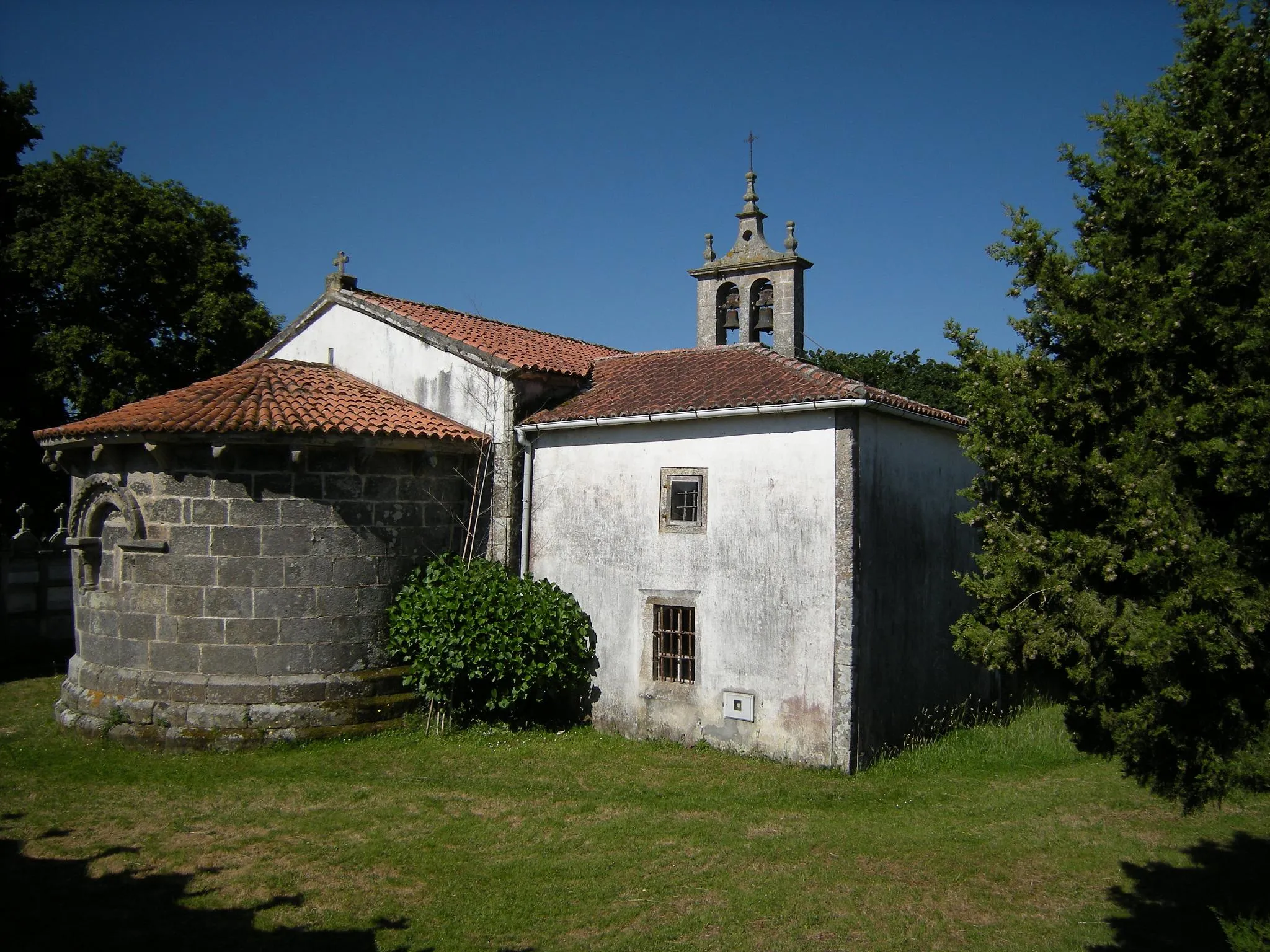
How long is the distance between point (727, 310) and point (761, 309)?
0.66m

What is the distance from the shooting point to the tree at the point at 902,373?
35281 mm

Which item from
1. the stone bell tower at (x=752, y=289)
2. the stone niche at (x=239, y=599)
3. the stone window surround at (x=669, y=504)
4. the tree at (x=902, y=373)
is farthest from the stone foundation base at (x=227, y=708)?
the tree at (x=902, y=373)

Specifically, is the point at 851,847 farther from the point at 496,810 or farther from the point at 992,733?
the point at 992,733

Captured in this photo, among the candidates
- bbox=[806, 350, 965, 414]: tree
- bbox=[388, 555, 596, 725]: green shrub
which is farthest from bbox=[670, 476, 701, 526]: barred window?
bbox=[806, 350, 965, 414]: tree

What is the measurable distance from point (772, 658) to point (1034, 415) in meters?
6.34

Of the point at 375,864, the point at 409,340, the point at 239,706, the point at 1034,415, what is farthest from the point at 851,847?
the point at 409,340

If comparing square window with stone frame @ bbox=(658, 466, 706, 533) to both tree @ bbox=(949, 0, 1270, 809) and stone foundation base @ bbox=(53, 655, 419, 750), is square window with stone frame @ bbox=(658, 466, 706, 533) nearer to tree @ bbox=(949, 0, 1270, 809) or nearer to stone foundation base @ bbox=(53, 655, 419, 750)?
stone foundation base @ bbox=(53, 655, 419, 750)

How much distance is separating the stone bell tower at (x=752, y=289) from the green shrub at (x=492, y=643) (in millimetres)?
5926

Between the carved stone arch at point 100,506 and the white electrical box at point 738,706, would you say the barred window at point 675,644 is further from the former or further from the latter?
the carved stone arch at point 100,506

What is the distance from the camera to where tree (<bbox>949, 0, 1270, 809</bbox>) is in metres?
4.45

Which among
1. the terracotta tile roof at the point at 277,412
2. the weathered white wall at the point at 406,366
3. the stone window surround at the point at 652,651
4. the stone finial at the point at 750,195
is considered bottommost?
the stone window surround at the point at 652,651

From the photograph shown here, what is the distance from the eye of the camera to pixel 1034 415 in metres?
5.07

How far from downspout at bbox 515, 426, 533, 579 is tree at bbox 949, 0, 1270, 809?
860 centimetres

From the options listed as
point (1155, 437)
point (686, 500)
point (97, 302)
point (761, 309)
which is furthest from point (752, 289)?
point (97, 302)
